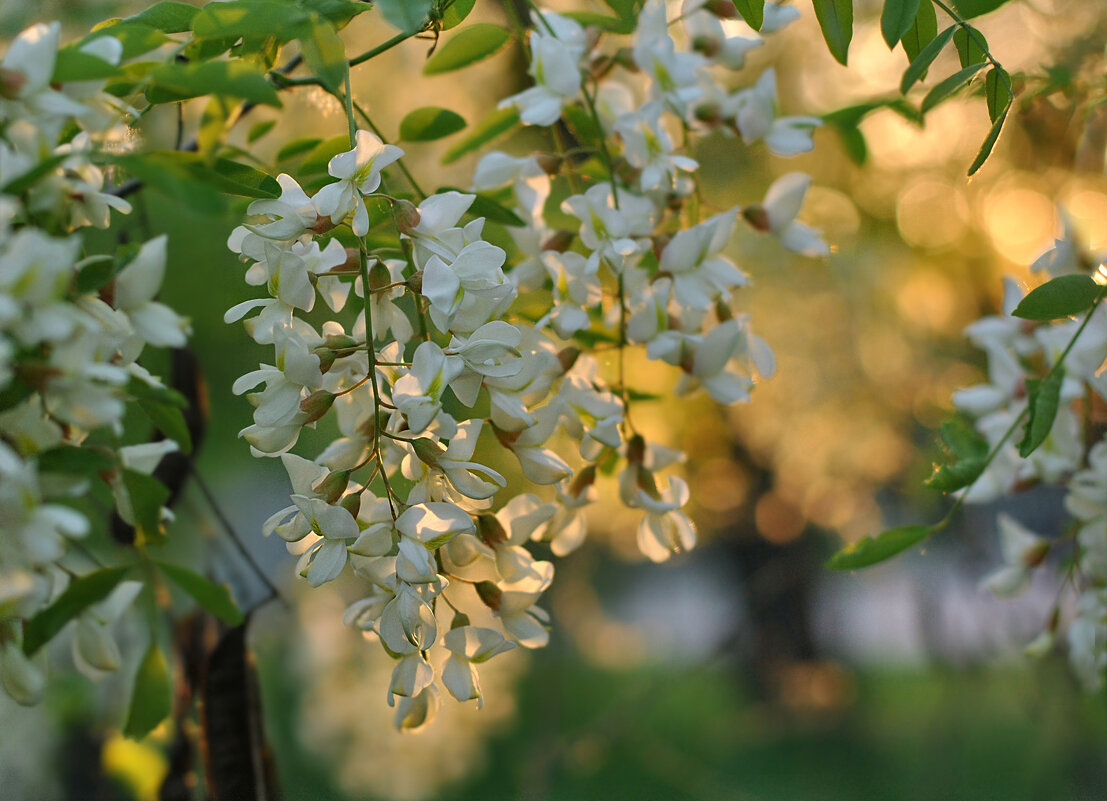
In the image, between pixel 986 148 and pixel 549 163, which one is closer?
pixel 986 148

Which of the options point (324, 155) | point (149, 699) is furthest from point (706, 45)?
point (149, 699)

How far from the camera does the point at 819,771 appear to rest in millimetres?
3104

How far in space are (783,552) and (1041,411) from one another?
3.07m

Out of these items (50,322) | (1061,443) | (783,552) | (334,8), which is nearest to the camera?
(50,322)

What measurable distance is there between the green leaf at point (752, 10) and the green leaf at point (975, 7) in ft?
0.37

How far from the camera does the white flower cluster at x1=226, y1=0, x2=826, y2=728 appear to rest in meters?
0.32

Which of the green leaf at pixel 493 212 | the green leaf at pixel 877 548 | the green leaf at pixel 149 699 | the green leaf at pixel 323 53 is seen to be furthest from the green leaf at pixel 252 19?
the green leaf at pixel 877 548

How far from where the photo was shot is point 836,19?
1.32ft

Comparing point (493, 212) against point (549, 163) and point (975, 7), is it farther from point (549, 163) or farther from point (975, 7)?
point (975, 7)

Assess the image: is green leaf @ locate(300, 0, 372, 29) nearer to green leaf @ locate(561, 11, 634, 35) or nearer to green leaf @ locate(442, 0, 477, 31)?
green leaf @ locate(442, 0, 477, 31)

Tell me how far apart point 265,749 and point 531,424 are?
30cm

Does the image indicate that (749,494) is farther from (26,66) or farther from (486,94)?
(26,66)

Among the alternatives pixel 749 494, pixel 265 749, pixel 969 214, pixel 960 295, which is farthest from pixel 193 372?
pixel 749 494

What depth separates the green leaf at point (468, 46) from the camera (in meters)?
0.49
